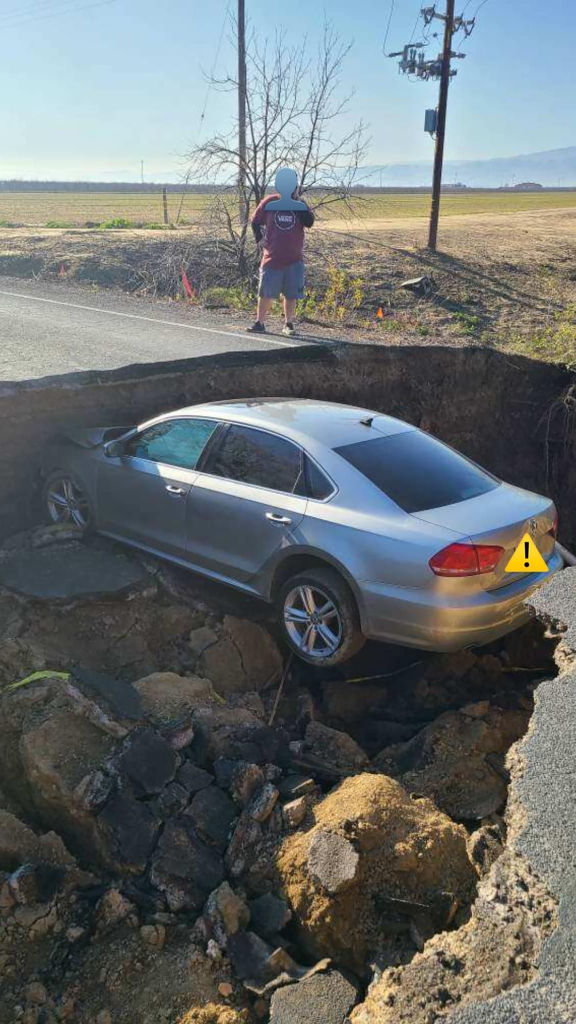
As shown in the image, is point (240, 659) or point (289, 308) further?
point (289, 308)

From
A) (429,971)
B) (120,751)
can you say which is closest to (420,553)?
(120,751)

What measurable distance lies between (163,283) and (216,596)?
1186 cm

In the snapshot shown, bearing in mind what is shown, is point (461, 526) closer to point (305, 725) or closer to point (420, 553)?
point (420, 553)

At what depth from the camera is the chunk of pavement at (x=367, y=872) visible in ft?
10.1

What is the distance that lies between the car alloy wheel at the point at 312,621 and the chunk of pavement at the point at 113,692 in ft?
3.84

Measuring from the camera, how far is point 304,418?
219 inches

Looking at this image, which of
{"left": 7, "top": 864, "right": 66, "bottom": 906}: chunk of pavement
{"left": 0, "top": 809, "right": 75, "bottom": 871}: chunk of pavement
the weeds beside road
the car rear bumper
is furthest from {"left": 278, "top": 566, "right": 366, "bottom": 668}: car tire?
the weeds beside road

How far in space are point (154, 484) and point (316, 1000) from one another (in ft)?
13.1

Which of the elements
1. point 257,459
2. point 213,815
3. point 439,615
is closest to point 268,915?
point 213,815

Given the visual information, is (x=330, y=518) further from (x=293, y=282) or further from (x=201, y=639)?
(x=293, y=282)

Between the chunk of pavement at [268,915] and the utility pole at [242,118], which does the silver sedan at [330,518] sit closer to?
the chunk of pavement at [268,915]

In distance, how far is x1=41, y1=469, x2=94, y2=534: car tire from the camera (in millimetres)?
6660

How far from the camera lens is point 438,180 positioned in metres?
18.5

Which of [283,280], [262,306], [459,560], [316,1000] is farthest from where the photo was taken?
[262,306]
